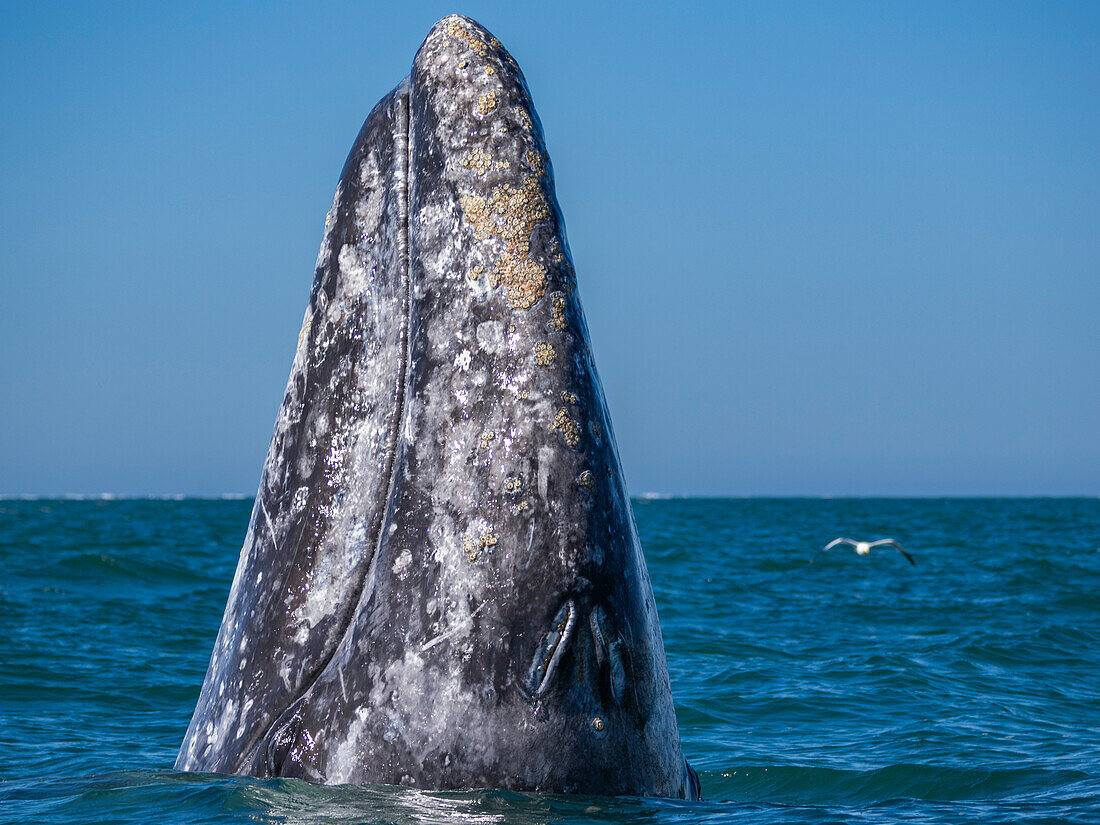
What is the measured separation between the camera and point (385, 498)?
3416 millimetres

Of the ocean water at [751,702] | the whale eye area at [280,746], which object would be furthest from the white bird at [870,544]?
the whale eye area at [280,746]

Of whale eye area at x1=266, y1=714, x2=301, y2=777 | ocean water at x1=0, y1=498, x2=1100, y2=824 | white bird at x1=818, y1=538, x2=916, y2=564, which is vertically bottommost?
ocean water at x1=0, y1=498, x2=1100, y2=824

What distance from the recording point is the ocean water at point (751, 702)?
3797 mm

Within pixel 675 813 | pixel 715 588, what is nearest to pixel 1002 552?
pixel 715 588

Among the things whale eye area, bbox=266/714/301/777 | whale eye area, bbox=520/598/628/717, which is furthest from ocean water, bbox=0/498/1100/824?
whale eye area, bbox=520/598/628/717

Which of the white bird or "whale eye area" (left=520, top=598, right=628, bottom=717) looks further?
the white bird

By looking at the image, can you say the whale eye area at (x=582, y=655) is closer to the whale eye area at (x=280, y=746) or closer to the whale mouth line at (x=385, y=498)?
the whale mouth line at (x=385, y=498)

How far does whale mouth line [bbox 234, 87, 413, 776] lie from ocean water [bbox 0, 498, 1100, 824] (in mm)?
98

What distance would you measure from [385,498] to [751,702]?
5.74 m

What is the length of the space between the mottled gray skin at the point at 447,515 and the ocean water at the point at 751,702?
0.49ft

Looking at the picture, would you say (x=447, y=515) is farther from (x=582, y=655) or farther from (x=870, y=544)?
(x=870, y=544)

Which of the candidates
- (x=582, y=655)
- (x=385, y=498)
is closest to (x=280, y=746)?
(x=385, y=498)

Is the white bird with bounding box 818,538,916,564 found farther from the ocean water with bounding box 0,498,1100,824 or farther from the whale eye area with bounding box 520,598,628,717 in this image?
the whale eye area with bounding box 520,598,628,717

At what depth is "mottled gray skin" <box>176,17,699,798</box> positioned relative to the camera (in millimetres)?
3082
